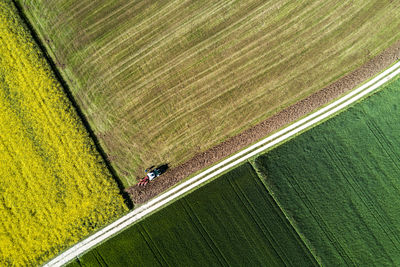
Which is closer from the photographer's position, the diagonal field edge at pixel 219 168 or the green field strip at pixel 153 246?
the green field strip at pixel 153 246

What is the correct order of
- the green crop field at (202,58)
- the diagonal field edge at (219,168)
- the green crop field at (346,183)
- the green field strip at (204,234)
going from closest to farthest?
the green field strip at (204,234) → the green crop field at (346,183) → the diagonal field edge at (219,168) → the green crop field at (202,58)

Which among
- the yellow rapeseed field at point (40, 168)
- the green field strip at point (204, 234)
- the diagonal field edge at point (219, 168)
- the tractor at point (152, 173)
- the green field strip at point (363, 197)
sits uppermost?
the yellow rapeseed field at point (40, 168)

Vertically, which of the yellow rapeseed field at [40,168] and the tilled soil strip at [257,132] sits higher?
the yellow rapeseed field at [40,168]

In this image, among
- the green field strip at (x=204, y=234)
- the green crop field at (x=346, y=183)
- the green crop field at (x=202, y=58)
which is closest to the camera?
the green field strip at (x=204, y=234)

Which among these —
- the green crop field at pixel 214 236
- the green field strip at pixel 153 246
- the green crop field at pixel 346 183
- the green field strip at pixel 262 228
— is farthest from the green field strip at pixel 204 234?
the green crop field at pixel 346 183

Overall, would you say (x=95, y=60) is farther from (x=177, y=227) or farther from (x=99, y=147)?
(x=177, y=227)

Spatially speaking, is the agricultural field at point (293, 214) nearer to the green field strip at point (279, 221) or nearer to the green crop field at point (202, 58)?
the green field strip at point (279, 221)

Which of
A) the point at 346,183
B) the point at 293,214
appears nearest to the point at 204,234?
the point at 293,214

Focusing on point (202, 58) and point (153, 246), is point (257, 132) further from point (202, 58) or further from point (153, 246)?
point (153, 246)

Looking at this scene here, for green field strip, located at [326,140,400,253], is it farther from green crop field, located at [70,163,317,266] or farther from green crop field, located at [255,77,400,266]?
green crop field, located at [70,163,317,266]
